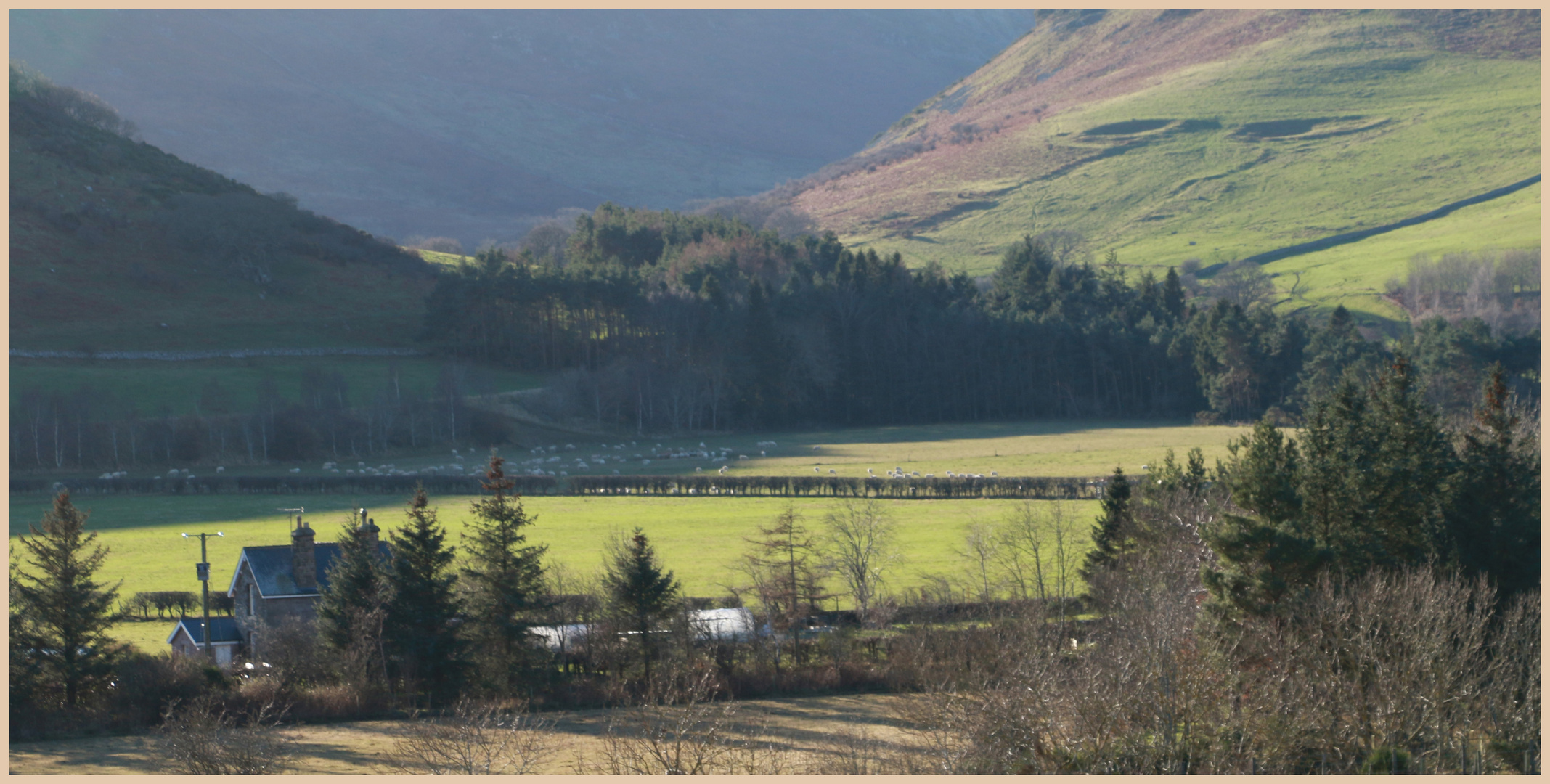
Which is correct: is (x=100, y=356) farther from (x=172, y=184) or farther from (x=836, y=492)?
(x=836, y=492)

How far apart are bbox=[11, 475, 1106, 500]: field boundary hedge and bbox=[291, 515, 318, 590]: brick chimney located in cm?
2760

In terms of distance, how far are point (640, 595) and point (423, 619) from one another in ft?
19.1

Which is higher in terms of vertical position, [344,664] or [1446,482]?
[1446,482]

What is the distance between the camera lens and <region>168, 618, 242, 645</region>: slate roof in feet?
113

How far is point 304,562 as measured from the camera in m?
35.4

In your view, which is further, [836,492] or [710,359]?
[710,359]

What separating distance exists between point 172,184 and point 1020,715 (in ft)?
391

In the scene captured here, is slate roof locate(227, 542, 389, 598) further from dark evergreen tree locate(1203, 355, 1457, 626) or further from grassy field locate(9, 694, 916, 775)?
dark evergreen tree locate(1203, 355, 1457, 626)

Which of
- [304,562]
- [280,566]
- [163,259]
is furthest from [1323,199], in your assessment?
[280,566]

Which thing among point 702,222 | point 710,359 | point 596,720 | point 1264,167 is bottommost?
point 596,720

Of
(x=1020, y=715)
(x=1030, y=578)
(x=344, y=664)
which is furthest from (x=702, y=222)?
(x=1020, y=715)

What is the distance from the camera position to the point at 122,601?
128 ft

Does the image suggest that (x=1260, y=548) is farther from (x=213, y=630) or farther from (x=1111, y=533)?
(x=213, y=630)

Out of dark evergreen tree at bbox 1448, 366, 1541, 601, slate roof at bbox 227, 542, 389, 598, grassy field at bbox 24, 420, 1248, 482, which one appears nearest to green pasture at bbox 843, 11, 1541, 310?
grassy field at bbox 24, 420, 1248, 482
